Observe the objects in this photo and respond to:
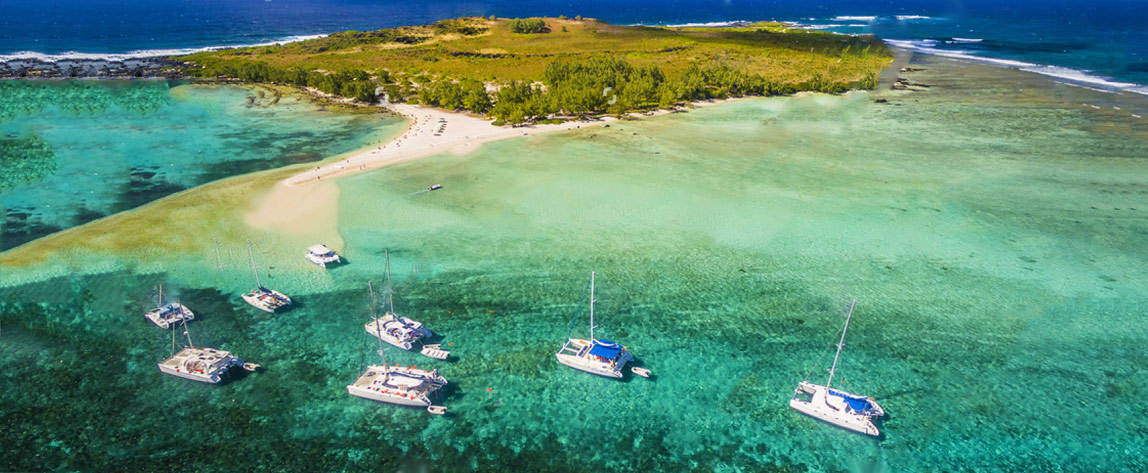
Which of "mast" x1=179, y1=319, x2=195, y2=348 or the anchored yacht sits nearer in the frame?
the anchored yacht

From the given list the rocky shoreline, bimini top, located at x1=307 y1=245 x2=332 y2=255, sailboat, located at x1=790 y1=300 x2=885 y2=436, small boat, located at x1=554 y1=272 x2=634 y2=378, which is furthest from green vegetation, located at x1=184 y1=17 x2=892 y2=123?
sailboat, located at x1=790 y1=300 x2=885 y2=436

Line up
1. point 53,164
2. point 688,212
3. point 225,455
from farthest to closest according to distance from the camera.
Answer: point 53,164, point 688,212, point 225,455

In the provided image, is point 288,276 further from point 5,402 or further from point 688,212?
point 688,212

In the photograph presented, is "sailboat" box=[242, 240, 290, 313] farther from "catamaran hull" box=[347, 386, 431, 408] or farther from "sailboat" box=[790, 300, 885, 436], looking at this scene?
"sailboat" box=[790, 300, 885, 436]

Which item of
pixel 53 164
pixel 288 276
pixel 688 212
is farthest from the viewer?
pixel 53 164

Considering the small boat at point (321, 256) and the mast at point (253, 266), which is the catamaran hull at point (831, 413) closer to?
the small boat at point (321, 256)

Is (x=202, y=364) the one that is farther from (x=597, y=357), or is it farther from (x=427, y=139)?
(x=427, y=139)

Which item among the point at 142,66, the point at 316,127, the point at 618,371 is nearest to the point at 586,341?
the point at 618,371
